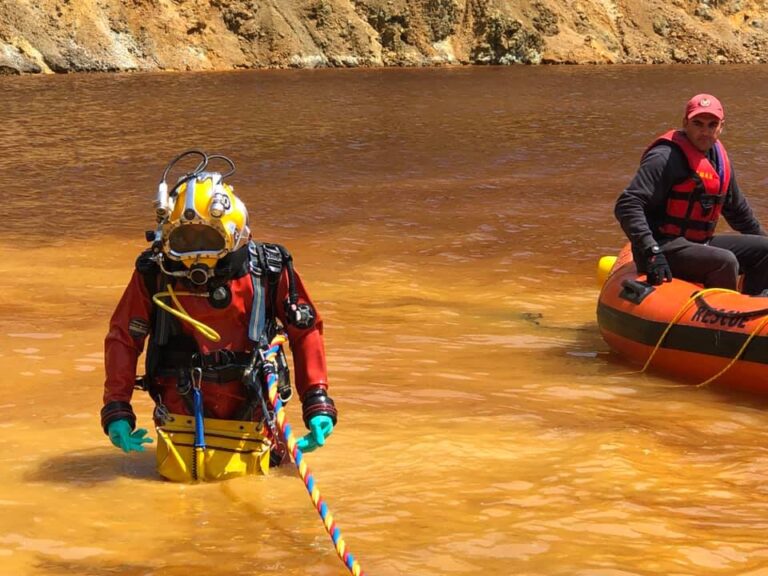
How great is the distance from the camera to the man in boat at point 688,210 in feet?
25.2

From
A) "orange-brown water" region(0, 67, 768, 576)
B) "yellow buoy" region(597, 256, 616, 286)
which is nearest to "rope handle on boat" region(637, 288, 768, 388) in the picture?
"orange-brown water" region(0, 67, 768, 576)

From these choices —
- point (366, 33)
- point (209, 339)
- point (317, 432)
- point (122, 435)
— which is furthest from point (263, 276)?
point (366, 33)

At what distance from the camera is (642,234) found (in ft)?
25.1

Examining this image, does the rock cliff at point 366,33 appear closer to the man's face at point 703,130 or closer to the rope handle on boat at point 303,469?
the man's face at point 703,130

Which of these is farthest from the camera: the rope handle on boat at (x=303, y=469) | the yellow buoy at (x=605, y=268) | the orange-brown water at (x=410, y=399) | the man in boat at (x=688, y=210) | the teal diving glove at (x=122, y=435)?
the yellow buoy at (x=605, y=268)

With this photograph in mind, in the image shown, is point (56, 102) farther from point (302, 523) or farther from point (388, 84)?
point (302, 523)

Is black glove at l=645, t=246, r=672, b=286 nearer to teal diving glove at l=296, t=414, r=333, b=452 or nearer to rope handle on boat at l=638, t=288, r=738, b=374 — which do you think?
rope handle on boat at l=638, t=288, r=738, b=374

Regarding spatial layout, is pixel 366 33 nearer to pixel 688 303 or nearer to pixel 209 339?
pixel 688 303

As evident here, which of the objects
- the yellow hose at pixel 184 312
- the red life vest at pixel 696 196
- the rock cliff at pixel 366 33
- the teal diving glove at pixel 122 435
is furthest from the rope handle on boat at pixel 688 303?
the rock cliff at pixel 366 33

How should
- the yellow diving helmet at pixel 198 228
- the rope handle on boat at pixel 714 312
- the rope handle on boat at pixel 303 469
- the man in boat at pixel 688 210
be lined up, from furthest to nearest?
the man in boat at pixel 688 210
the rope handle on boat at pixel 714 312
the yellow diving helmet at pixel 198 228
the rope handle on boat at pixel 303 469

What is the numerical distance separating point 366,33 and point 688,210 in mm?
43823

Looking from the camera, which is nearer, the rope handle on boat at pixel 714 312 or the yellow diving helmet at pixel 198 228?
the yellow diving helmet at pixel 198 228

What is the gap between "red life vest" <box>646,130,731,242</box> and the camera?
25.3 ft

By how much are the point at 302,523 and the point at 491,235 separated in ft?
29.8
